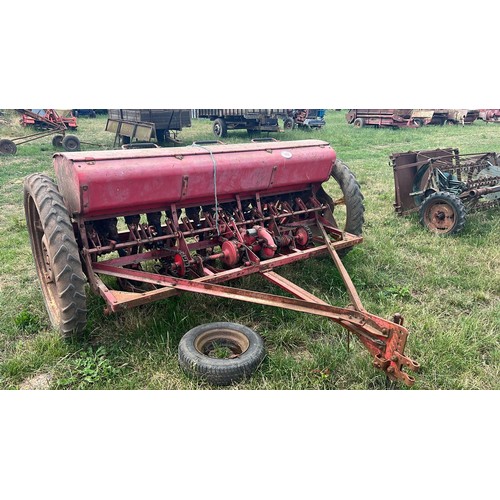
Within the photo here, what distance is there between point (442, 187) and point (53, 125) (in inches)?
556

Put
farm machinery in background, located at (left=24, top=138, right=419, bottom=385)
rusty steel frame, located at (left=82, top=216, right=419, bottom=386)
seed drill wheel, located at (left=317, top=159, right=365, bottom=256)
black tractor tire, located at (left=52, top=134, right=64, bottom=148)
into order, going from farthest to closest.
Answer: black tractor tire, located at (left=52, top=134, right=64, bottom=148)
seed drill wheel, located at (left=317, top=159, right=365, bottom=256)
farm machinery in background, located at (left=24, top=138, right=419, bottom=385)
rusty steel frame, located at (left=82, top=216, right=419, bottom=386)

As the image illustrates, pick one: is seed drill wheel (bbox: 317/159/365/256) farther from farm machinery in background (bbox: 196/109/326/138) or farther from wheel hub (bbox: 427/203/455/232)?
Answer: farm machinery in background (bbox: 196/109/326/138)

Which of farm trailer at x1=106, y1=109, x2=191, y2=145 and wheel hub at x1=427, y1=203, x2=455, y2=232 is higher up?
farm trailer at x1=106, y1=109, x2=191, y2=145

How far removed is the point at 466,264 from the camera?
508cm

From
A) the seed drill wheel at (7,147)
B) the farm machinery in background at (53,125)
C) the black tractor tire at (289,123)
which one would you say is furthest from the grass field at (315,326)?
the black tractor tire at (289,123)

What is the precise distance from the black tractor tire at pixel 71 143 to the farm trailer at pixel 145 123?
1.22 meters

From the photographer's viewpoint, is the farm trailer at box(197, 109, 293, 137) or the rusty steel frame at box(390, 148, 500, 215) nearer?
the rusty steel frame at box(390, 148, 500, 215)

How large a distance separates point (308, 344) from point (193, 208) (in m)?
1.76

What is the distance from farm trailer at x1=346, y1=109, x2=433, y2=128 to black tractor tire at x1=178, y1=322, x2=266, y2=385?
19034 mm

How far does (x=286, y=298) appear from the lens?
3211 mm

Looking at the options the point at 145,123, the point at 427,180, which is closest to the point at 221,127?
the point at 145,123

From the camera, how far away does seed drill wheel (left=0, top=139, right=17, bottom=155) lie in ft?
42.0

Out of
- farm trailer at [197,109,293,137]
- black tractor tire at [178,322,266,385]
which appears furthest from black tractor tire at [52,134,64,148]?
black tractor tire at [178,322,266,385]
